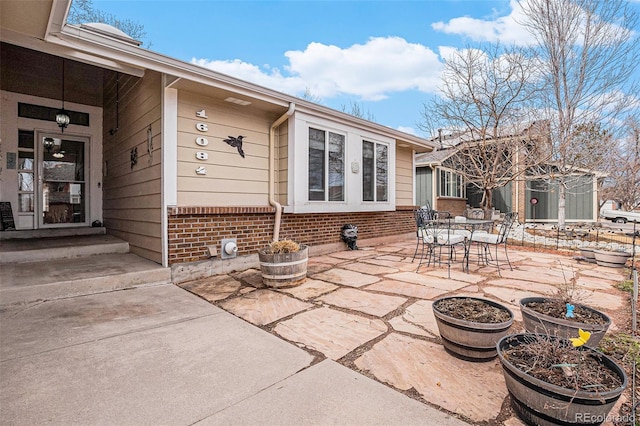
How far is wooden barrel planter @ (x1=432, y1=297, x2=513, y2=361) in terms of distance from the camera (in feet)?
6.25

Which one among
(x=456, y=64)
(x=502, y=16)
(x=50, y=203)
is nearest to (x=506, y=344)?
(x=50, y=203)

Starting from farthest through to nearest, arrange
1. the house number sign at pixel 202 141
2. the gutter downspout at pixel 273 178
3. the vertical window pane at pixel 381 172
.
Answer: the vertical window pane at pixel 381 172
the gutter downspout at pixel 273 178
the house number sign at pixel 202 141

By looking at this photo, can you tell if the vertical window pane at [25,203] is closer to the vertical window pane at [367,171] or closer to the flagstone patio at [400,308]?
the flagstone patio at [400,308]

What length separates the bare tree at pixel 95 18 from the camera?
8859 millimetres

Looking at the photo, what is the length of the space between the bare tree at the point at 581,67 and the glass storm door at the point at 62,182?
1131 cm

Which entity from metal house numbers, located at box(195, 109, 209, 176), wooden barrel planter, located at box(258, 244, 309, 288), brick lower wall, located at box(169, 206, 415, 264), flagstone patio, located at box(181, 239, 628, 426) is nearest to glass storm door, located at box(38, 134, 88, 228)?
metal house numbers, located at box(195, 109, 209, 176)

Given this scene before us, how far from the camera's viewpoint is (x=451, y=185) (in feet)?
45.6

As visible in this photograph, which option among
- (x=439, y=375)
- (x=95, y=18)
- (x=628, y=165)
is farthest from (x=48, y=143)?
(x=628, y=165)

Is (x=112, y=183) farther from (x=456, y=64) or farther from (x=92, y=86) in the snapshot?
(x=456, y=64)

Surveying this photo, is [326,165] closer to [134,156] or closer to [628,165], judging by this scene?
[134,156]

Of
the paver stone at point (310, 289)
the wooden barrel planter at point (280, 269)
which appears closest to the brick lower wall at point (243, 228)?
the wooden barrel planter at point (280, 269)

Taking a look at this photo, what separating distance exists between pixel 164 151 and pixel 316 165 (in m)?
2.41

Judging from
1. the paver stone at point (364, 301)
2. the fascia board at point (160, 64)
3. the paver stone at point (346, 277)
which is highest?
the fascia board at point (160, 64)

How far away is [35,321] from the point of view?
8.67 feet
